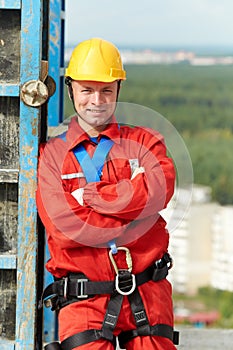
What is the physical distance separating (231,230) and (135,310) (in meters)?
51.6

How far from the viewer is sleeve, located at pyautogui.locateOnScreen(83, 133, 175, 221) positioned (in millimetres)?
4164

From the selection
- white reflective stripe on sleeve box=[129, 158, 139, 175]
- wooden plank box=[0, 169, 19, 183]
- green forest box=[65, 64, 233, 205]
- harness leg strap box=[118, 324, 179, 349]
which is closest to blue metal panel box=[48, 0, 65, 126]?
wooden plank box=[0, 169, 19, 183]

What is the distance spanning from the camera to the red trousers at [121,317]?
427 cm

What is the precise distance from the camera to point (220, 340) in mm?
6051

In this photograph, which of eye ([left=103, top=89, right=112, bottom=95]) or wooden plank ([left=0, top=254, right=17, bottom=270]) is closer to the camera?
eye ([left=103, top=89, right=112, bottom=95])

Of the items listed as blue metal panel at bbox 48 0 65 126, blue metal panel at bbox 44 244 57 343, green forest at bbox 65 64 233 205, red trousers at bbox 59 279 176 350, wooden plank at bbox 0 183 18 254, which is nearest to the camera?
red trousers at bbox 59 279 176 350

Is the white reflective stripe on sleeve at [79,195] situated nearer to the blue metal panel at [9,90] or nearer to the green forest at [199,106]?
the blue metal panel at [9,90]

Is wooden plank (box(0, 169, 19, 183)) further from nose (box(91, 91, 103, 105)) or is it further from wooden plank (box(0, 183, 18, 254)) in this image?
nose (box(91, 91, 103, 105))

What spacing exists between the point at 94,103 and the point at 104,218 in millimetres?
512

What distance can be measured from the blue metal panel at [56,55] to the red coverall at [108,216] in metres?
1.19

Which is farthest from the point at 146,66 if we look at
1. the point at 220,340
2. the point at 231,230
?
the point at 220,340

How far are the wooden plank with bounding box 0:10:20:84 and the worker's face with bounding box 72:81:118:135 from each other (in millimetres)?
330

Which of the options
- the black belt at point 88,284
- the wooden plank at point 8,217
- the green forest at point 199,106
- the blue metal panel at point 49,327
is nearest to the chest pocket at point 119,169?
the black belt at point 88,284

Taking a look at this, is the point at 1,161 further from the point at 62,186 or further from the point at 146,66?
the point at 146,66
